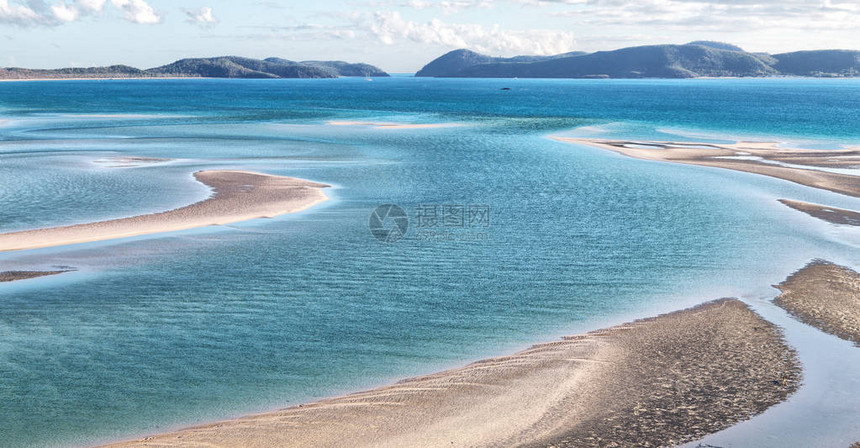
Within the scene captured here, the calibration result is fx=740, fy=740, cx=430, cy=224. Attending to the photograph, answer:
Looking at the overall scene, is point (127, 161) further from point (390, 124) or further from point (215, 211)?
point (390, 124)

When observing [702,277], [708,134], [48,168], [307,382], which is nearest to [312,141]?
[48,168]

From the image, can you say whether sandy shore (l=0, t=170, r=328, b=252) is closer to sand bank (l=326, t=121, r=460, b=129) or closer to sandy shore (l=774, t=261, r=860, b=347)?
sandy shore (l=774, t=261, r=860, b=347)

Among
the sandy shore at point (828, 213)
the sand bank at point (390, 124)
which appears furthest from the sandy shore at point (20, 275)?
the sand bank at point (390, 124)

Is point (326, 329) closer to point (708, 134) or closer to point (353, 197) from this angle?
point (353, 197)

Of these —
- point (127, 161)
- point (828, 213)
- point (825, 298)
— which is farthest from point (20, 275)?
point (828, 213)

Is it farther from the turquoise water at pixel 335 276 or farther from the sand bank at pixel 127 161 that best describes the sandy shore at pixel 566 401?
the sand bank at pixel 127 161
